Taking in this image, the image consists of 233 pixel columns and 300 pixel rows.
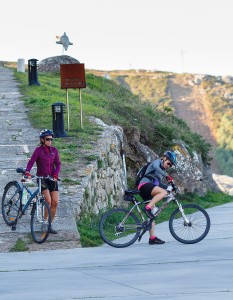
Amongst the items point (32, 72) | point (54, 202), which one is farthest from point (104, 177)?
point (32, 72)

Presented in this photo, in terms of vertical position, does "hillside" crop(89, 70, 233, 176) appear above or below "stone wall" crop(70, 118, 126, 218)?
above

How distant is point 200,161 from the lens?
3100 cm

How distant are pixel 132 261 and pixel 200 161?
19.3 metres

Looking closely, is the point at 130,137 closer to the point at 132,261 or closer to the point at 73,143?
the point at 73,143

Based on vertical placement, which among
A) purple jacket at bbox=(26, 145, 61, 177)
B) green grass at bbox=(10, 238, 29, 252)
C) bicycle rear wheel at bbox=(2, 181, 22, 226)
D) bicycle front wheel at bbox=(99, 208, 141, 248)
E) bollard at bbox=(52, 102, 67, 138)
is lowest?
green grass at bbox=(10, 238, 29, 252)

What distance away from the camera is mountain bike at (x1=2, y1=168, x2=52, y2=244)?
48.0 feet

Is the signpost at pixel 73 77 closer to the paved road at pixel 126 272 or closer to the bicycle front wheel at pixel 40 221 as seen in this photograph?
the bicycle front wheel at pixel 40 221

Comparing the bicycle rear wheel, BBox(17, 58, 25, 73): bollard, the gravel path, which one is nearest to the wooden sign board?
the gravel path

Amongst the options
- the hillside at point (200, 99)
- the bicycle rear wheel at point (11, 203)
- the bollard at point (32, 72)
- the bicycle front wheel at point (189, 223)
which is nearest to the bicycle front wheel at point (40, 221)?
the bicycle rear wheel at point (11, 203)

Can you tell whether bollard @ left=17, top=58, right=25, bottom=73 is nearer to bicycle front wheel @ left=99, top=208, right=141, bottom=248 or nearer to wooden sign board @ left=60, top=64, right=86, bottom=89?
wooden sign board @ left=60, top=64, right=86, bottom=89

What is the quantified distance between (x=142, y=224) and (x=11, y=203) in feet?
9.56

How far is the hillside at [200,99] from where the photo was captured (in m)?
159

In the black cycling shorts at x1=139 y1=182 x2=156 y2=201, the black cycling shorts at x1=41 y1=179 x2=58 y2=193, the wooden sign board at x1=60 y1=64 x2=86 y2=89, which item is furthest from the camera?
the wooden sign board at x1=60 y1=64 x2=86 y2=89

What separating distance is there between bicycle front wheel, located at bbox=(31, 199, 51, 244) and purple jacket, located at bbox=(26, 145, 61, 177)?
1.93 feet
